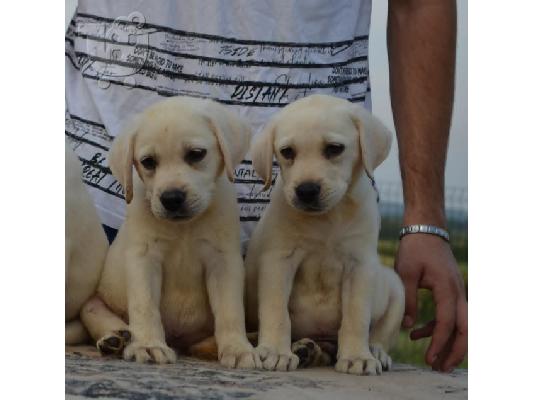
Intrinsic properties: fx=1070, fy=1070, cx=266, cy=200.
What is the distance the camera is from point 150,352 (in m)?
3.01

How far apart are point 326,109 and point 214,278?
2.03ft

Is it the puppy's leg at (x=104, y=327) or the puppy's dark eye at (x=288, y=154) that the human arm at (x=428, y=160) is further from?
the puppy's leg at (x=104, y=327)

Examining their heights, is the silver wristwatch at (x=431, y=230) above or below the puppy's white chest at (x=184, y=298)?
above

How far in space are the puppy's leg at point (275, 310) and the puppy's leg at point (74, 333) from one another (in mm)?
544

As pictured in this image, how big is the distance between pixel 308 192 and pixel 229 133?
30 centimetres

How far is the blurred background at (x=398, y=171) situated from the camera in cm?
322

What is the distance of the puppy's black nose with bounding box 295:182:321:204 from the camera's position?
10.3ft

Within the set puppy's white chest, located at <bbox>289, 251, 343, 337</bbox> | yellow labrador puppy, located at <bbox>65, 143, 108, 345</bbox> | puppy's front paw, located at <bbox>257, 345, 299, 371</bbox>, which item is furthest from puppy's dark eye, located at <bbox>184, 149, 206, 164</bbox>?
puppy's front paw, located at <bbox>257, 345, 299, 371</bbox>

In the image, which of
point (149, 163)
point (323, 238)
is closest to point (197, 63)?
point (149, 163)

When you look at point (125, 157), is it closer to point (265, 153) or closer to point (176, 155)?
point (176, 155)

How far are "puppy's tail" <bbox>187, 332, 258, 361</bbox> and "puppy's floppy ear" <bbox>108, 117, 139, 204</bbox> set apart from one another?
478 mm

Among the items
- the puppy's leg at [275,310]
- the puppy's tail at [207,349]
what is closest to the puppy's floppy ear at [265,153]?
the puppy's leg at [275,310]
